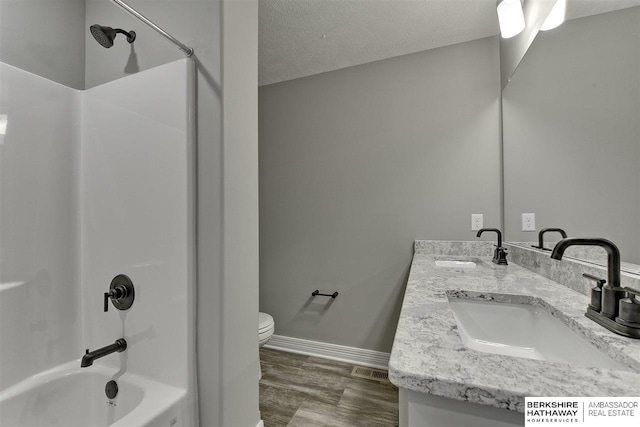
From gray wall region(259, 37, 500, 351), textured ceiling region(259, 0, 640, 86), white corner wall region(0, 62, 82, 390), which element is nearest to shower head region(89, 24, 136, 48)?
white corner wall region(0, 62, 82, 390)

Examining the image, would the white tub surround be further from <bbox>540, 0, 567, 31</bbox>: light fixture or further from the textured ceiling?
<bbox>540, 0, 567, 31</bbox>: light fixture

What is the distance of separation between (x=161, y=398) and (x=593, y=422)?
1213 mm

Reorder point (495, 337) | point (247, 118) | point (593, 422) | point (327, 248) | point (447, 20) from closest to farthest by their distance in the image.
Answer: point (593, 422)
point (495, 337)
point (247, 118)
point (447, 20)
point (327, 248)

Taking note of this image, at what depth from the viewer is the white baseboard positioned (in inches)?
85.2

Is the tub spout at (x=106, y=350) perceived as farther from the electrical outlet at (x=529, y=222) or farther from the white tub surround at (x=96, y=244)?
the electrical outlet at (x=529, y=222)

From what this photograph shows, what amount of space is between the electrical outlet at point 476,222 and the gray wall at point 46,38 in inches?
99.9

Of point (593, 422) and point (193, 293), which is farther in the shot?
point (193, 293)

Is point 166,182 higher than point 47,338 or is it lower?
higher

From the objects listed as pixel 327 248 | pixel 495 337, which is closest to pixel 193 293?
pixel 495 337

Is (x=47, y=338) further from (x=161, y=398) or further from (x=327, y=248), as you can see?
→ (x=327, y=248)

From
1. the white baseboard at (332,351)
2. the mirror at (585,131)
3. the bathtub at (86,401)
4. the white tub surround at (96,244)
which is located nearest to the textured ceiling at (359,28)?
the mirror at (585,131)

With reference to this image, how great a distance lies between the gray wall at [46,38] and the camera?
1.17 meters

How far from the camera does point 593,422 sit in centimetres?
40

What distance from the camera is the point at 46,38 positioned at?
1301 mm
